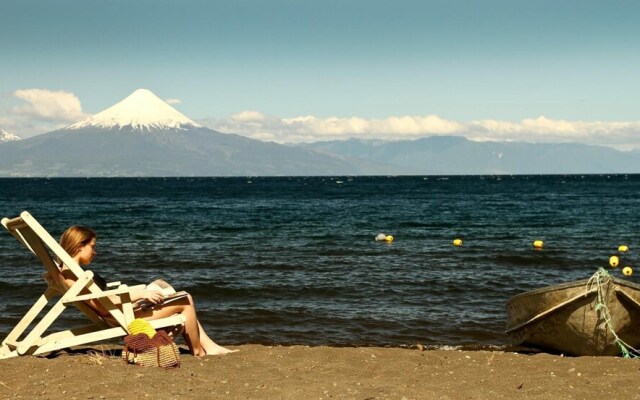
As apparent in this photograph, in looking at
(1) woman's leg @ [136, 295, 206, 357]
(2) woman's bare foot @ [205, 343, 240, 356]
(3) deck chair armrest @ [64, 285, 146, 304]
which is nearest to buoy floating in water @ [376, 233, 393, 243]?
(2) woman's bare foot @ [205, 343, 240, 356]

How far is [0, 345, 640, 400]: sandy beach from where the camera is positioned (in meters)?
6.87

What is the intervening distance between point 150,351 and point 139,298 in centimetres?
65

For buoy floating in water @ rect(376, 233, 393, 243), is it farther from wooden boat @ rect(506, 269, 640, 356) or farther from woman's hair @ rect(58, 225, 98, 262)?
woman's hair @ rect(58, 225, 98, 262)

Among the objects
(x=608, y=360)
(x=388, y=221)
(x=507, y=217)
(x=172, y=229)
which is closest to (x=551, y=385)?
(x=608, y=360)

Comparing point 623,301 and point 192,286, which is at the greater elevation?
point 623,301

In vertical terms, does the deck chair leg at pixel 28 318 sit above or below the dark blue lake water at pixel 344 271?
above

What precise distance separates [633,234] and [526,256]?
10.5 metres

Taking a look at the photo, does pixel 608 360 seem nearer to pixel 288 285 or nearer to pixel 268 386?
pixel 268 386

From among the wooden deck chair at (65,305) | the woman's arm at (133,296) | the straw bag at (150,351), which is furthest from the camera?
the woman's arm at (133,296)

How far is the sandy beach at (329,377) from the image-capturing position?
687 centimetres

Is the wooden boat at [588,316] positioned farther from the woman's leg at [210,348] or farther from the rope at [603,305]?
the woman's leg at [210,348]

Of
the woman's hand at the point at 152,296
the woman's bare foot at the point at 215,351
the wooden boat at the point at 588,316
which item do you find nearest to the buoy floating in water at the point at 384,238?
the wooden boat at the point at 588,316

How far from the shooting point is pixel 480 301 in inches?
541

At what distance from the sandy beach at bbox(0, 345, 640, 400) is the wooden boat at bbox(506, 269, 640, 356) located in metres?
0.32
